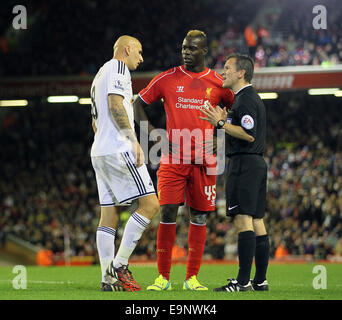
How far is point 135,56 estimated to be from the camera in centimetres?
638

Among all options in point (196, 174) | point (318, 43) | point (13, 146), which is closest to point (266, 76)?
point (318, 43)

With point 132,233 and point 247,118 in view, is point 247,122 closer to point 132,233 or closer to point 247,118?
point 247,118

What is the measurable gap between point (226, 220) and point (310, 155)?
12.8ft

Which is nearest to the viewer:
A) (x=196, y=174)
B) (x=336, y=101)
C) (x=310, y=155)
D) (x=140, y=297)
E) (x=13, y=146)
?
(x=140, y=297)

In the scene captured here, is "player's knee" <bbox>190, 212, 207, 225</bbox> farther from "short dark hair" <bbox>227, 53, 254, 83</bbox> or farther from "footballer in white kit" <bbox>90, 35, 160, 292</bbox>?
"short dark hair" <bbox>227, 53, 254, 83</bbox>

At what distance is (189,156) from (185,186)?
323 mm

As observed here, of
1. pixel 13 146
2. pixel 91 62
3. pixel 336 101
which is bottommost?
pixel 13 146

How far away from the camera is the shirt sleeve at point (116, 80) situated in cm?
600

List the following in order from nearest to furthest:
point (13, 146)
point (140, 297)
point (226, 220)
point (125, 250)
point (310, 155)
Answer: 1. point (140, 297)
2. point (125, 250)
3. point (226, 220)
4. point (310, 155)
5. point (13, 146)

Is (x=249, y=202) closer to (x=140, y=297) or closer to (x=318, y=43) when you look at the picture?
(x=140, y=297)

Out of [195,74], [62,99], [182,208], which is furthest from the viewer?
[62,99]

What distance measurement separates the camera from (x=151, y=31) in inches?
983

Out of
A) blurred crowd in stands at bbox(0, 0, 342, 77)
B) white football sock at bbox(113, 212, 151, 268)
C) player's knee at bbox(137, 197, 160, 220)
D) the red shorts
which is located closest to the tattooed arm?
player's knee at bbox(137, 197, 160, 220)

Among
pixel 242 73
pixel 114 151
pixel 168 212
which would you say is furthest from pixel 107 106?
pixel 242 73
